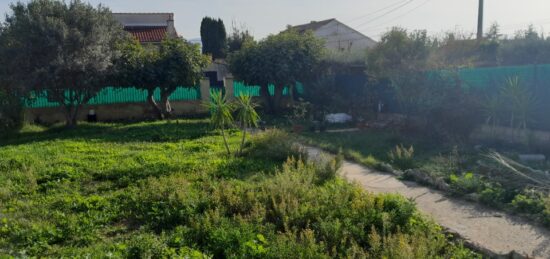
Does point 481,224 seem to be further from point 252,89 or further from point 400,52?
point 252,89

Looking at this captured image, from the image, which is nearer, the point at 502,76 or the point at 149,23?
the point at 502,76

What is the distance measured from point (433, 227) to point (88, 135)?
10.6 m

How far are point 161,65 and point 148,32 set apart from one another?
12233 mm

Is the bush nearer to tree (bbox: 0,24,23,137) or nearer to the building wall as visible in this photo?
tree (bbox: 0,24,23,137)

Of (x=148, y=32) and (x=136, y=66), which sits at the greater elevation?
(x=148, y=32)

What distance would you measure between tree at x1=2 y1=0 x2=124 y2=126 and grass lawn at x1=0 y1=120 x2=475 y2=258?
4.58m

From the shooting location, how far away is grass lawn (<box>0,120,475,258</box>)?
14.3 ft

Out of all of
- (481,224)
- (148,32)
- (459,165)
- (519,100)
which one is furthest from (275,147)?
(148,32)

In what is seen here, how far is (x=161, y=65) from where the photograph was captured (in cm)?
1484

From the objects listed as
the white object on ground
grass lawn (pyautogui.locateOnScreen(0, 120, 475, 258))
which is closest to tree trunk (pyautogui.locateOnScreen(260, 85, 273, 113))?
the white object on ground

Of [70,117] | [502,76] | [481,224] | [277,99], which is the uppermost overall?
[502,76]

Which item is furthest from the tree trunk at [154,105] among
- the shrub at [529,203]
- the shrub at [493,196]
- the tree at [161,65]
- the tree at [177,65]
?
the shrub at [529,203]

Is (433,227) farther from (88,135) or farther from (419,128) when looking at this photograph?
(88,135)

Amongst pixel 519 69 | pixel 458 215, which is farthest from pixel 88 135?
pixel 519 69
